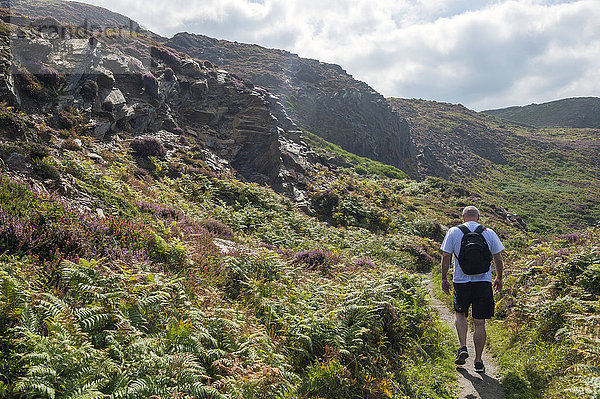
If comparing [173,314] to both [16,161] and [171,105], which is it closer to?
[16,161]

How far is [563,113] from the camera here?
420 ft

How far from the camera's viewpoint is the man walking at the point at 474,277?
584cm

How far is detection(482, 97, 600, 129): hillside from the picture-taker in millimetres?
117312

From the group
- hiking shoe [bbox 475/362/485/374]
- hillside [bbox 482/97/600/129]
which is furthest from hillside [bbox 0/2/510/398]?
hillside [bbox 482/97/600/129]

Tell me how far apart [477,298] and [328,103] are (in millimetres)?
63170

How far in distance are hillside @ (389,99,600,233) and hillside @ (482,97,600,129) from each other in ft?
68.4

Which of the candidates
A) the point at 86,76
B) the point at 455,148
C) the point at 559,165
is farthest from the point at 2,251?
the point at 559,165

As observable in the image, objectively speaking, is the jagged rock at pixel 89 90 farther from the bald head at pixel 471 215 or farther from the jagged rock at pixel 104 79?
the bald head at pixel 471 215

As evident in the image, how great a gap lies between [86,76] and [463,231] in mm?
21205

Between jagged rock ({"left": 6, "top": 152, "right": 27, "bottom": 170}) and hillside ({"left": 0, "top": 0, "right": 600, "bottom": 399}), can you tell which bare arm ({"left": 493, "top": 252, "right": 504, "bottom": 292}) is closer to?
hillside ({"left": 0, "top": 0, "right": 600, "bottom": 399})

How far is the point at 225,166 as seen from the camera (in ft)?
74.5

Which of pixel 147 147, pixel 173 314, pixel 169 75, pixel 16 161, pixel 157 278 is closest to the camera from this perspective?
pixel 173 314

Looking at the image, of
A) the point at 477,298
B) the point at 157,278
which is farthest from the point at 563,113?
the point at 157,278

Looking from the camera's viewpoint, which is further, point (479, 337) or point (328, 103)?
point (328, 103)
